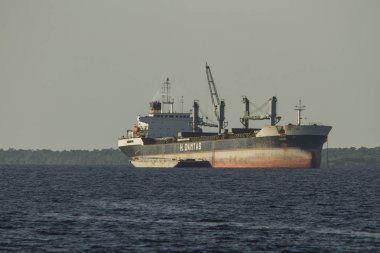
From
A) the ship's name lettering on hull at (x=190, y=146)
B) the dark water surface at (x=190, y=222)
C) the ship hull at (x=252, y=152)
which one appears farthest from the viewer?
the ship's name lettering on hull at (x=190, y=146)

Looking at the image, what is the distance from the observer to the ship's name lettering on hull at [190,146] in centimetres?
17581

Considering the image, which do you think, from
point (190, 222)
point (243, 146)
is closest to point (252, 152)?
point (243, 146)

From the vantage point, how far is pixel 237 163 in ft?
535

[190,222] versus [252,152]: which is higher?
[252,152]

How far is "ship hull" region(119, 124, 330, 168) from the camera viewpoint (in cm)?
15188

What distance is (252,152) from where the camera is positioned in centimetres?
15738

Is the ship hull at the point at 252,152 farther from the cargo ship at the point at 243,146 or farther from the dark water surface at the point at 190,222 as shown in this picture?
the dark water surface at the point at 190,222

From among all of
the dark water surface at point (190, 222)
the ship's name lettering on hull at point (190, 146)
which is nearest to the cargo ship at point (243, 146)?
the ship's name lettering on hull at point (190, 146)

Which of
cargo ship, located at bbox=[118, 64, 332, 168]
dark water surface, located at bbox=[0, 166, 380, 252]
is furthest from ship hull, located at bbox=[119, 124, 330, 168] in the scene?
dark water surface, located at bbox=[0, 166, 380, 252]

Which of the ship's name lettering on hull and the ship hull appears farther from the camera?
the ship's name lettering on hull

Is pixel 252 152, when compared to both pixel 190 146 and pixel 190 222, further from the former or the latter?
pixel 190 222

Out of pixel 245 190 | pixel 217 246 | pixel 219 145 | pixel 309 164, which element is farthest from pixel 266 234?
pixel 219 145

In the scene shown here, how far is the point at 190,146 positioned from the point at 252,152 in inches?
963

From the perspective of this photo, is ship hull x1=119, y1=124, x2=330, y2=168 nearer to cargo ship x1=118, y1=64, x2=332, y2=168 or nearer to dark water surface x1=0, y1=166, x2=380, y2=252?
cargo ship x1=118, y1=64, x2=332, y2=168
